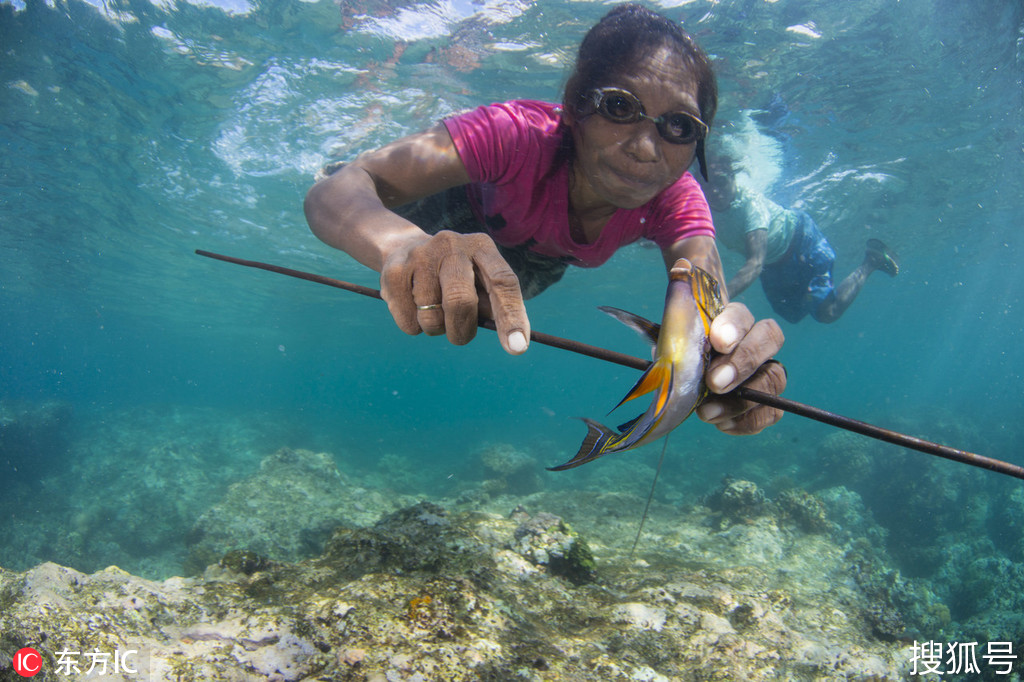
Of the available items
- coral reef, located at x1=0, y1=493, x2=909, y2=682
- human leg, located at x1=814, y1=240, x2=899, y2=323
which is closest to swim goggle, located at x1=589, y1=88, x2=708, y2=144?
coral reef, located at x1=0, y1=493, x2=909, y2=682

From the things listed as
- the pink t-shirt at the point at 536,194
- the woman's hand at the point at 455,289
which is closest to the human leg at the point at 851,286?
the pink t-shirt at the point at 536,194

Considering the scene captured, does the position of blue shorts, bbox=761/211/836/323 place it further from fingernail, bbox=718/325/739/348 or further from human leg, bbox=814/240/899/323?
fingernail, bbox=718/325/739/348

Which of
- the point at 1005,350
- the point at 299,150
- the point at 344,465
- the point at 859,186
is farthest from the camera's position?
the point at 1005,350

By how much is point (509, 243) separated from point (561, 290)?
26828 millimetres

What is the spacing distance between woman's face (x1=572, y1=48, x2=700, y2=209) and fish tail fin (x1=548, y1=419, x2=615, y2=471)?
205 centimetres

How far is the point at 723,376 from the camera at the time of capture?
135 centimetres

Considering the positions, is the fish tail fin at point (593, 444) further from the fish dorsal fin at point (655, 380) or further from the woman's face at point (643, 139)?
the woman's face at point (643, 139)

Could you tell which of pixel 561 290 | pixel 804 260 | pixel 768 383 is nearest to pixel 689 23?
pixel 804 260

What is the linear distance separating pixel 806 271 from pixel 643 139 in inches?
440

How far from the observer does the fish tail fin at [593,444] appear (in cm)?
118

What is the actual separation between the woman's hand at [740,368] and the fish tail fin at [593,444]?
38cm

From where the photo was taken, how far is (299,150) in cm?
1367

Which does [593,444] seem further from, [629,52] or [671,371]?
[629,52]

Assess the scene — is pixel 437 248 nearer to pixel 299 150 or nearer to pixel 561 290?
pixel 299 150
